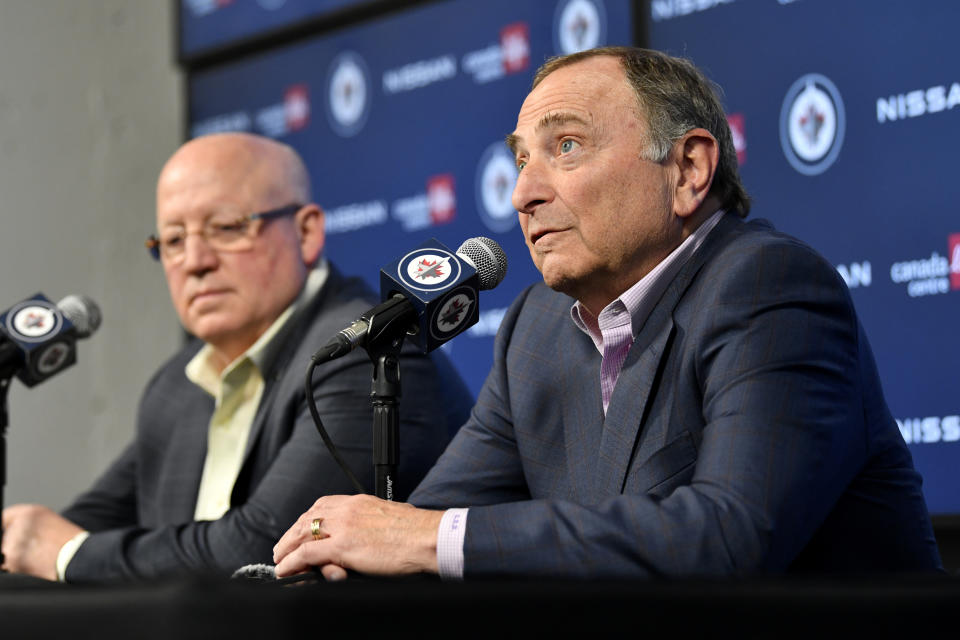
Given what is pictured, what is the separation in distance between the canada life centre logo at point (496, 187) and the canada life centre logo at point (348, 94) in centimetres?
65

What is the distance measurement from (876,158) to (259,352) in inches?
62.2

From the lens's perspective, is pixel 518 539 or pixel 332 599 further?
pixel 518 539

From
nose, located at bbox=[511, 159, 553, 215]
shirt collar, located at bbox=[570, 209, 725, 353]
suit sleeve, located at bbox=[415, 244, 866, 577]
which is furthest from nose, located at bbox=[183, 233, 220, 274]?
suit sleeve, located at bbox=[415, 244, 866, 577]

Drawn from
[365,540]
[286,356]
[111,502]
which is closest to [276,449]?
[286,356]

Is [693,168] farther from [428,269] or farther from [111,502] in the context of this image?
[111,502]

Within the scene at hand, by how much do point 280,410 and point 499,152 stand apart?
1409mm

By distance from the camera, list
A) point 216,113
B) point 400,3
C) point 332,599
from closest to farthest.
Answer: point 332,599 → point 400,3 → point 216,113

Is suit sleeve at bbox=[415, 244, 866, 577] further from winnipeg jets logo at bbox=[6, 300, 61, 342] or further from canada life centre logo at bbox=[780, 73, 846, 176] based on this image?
winnipeg jets logo at bbox=[6, 300, 61, 342]

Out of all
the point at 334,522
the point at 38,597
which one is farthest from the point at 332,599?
the point at 334,522

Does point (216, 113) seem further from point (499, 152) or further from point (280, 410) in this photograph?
point (280, 410)

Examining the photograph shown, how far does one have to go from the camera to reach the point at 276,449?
280cm

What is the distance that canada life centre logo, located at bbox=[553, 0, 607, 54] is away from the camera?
11.9 feet

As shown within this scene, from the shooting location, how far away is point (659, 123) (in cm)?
211

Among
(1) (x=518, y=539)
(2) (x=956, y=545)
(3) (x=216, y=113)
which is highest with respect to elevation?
(3) (x=216, y=113)
